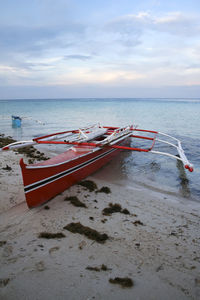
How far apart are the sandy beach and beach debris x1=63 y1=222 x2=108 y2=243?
8cm

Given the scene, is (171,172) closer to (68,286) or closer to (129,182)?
(129,182)

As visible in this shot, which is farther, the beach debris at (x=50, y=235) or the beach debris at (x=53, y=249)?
the beach debris at (x=50, y=235)

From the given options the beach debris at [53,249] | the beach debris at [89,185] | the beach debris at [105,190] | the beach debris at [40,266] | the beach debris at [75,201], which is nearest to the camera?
the beach debris at [40,266]

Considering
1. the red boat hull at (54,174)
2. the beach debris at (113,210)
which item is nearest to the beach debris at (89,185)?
the red boat hull at (54,174)

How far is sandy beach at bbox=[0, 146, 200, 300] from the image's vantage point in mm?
2361

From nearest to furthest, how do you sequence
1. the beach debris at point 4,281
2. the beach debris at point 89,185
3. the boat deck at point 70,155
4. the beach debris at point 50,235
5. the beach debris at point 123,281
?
the beach debris at point 4,281 < the beach debris at point 123,281 < the beach debris at point 50,235 < the boat deck at point 70,155 < the beach debris at point 89,185

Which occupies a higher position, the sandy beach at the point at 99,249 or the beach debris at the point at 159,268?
the sandy beach at the point at 99,249

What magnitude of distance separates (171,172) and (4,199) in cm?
601

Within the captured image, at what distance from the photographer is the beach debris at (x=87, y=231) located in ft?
10.9

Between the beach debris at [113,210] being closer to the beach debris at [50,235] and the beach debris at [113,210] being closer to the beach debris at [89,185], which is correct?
the beach debris at [89,185]

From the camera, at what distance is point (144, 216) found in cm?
425

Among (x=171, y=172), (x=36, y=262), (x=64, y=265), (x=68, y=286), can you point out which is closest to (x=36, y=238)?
(x=36, y=262)

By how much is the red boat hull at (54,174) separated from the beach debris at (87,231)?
3.75ft

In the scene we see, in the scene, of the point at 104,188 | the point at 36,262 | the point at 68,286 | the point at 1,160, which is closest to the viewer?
the point at 68,286
